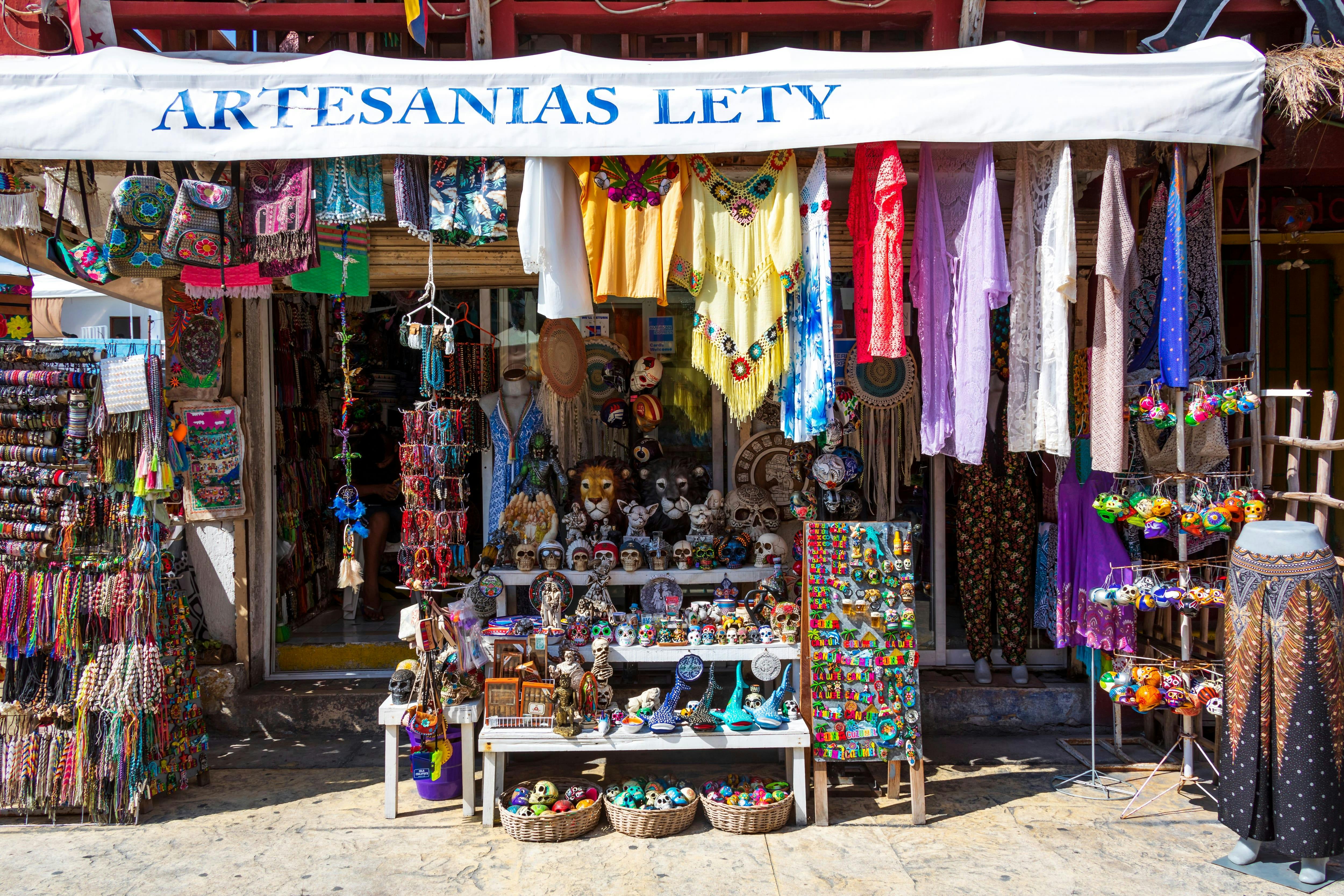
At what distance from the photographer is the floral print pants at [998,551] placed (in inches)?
204

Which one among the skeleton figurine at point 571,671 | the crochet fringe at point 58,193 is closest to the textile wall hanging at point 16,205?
the crochet fringe at point 58,193

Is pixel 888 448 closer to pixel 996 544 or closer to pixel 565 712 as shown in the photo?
pixel 996 544

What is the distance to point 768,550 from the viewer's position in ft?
17.0

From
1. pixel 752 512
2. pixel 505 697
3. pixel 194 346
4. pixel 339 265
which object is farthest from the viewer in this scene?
pixel 752 512

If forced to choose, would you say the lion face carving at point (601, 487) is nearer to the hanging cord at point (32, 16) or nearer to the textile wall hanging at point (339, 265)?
the textile wall hanging at point (339, 265)

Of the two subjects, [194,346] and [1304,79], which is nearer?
[1304,79]

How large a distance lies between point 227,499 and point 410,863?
2.66m

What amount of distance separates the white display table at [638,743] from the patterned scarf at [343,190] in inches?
93.3

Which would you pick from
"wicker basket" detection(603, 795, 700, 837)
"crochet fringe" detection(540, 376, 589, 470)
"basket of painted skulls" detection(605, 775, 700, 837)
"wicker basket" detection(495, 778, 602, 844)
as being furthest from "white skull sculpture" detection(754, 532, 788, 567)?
"wicker basket" detection(495, 778, 602, 844)

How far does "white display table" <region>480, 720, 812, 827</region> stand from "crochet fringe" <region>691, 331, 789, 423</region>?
143 cm

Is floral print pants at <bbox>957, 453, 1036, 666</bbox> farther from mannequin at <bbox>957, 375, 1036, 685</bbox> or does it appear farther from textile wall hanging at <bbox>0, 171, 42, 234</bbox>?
textile wall hanging at <bbox>0, 171, 42, 234</bbox>

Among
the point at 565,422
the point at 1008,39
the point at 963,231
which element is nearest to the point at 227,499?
the point at 565,422

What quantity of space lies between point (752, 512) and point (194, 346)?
3.44 metres

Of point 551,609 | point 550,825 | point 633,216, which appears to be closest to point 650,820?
point 550,825
